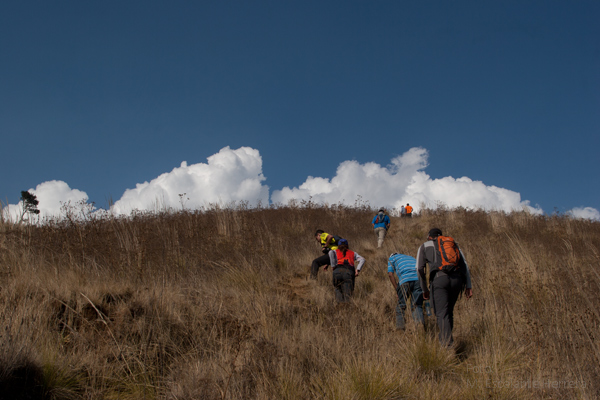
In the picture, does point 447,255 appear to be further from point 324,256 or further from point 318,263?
point 318,263

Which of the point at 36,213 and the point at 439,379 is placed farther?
the point at 36,213

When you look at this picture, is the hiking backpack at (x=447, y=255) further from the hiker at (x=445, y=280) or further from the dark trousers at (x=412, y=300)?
the dark trousers at (x=412, y=300)

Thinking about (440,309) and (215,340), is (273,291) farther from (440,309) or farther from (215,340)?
(440,309)

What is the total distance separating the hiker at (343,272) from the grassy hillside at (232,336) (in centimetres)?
33

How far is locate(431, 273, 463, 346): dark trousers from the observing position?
13.5 ft

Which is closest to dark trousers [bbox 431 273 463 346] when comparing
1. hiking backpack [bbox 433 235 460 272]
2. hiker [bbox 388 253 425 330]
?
hiking backpack [bbox 433 235 460 272]

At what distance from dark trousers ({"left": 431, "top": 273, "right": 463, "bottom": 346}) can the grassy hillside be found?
1.10 ft

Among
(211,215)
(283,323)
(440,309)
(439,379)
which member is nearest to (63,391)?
(283,323)

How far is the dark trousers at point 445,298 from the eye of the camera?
410 cm

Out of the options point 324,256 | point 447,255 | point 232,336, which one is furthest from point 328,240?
point 232,336

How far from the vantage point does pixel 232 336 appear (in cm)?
376

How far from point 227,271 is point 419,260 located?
3940 millimetres

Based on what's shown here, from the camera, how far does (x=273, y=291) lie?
20.6 ft

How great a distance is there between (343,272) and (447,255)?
7.69ft
